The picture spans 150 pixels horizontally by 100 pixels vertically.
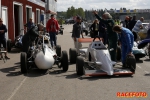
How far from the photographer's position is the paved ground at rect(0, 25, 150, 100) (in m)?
6.66

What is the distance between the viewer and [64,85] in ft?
25.3

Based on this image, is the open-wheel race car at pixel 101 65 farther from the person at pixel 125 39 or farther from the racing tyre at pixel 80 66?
the person at pixel 125 39

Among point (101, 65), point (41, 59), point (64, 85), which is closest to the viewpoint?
point (64, 85)

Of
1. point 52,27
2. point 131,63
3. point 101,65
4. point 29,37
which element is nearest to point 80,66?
point 101,65

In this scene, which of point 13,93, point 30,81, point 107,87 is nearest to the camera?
point 13,93

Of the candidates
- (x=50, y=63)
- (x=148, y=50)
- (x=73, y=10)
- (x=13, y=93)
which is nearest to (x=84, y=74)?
(x=50, y=63)

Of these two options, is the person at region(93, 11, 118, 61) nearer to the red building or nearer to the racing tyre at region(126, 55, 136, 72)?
the racing tyre at region(126, 55, 136, 72)

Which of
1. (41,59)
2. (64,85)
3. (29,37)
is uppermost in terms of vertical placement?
(29,37)

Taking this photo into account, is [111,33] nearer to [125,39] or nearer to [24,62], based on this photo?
[125,39]

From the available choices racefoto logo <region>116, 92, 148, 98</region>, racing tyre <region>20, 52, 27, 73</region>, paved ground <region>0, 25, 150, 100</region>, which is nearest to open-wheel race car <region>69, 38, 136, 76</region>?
paved ground <region>0, 25, 150, 100</region>

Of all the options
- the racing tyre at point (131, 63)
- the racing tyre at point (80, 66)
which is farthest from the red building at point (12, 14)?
the racing tyre at point (131, 63)

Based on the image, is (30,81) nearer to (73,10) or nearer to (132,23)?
(132,23)

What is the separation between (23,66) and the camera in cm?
914

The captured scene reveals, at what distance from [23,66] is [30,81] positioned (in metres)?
1.04
